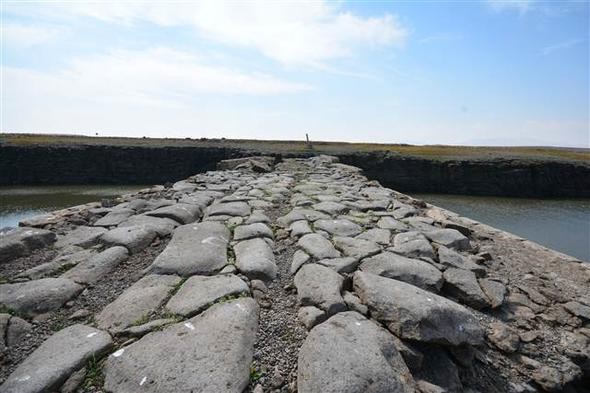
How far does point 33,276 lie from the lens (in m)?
3.43

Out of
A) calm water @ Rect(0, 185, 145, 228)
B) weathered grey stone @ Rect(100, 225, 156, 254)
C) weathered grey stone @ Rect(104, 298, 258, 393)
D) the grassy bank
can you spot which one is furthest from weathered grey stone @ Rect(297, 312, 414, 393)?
the grassy bank

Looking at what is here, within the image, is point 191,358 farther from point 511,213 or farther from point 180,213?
point 511,213

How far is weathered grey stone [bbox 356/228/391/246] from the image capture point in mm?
4426

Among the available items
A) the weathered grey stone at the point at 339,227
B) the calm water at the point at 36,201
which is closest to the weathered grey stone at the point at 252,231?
the weathered grey stone at the point at 339,227

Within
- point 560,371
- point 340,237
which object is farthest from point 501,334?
point 340,237

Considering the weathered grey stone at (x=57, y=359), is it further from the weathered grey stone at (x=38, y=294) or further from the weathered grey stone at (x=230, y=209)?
the weathered grey stone at (x=230, y=209)

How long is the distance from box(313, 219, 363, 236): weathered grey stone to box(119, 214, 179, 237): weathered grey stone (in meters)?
1.90

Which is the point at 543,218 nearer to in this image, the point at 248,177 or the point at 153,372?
the point at 248,177

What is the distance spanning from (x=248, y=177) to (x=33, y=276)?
23.2 ft

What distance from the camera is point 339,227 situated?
493 centimetres

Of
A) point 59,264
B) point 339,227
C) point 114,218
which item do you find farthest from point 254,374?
point 114,218

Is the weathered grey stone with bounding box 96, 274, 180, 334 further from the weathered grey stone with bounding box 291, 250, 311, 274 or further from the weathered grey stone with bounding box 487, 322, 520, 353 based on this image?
the weathered grey stone with bounding box 487, 322, 520, 353

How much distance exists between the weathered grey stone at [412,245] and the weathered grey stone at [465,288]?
1.37 ft

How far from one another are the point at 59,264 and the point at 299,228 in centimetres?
267
